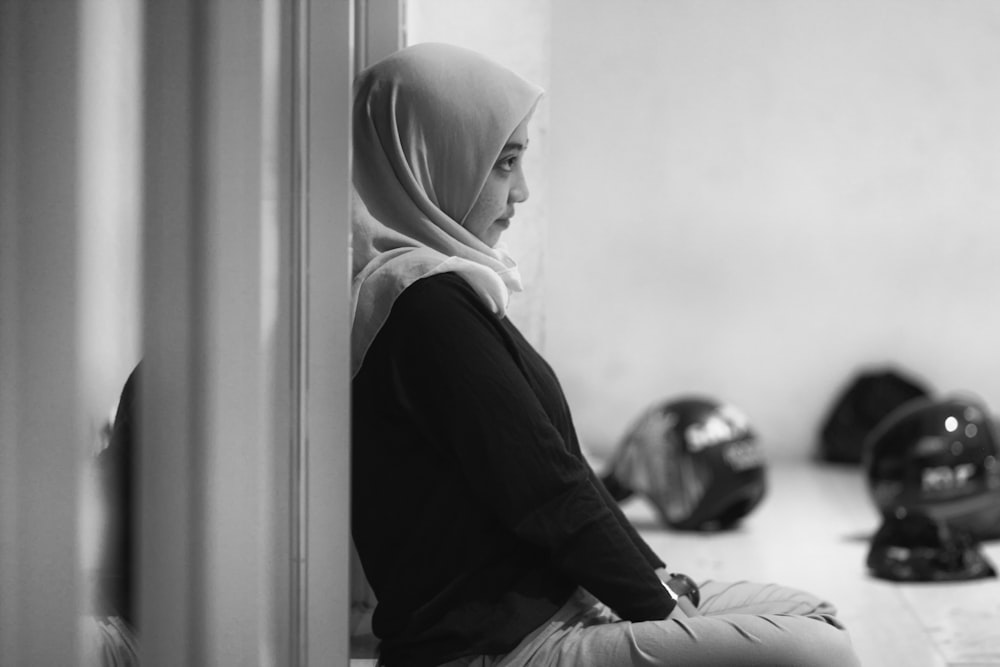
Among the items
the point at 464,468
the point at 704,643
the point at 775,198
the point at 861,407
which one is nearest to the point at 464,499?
the point at 464,468

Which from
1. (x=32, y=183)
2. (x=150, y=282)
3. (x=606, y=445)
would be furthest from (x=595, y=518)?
(x=606, y=445)

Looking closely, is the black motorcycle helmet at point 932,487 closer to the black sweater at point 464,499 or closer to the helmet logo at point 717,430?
the helmet logo at point 717,430

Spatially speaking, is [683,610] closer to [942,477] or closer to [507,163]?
[507,163]

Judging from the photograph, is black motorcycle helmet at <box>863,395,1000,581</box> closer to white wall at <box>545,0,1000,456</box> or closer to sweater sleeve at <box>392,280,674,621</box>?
sweater sleeve at <box>392,280,674,621</box>

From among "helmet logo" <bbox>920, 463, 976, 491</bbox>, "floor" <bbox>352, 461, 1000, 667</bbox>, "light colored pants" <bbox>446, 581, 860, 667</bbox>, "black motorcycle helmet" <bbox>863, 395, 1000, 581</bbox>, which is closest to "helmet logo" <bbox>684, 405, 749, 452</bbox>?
"floor" <bbox>352, 461, 1000, 667</bbox>

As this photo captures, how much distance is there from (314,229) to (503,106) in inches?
15.3

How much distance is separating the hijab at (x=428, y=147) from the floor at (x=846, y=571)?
605 mm

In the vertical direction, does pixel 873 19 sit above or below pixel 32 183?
above

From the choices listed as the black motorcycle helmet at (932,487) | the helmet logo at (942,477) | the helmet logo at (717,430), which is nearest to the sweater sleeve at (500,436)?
the black motorcycle helmet at (932,487)

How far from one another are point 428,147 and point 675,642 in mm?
756

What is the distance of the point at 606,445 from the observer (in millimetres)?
6355

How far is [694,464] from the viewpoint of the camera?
4.26 meters

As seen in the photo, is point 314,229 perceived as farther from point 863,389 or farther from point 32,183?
point 863,389

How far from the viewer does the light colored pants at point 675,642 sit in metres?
1.74
